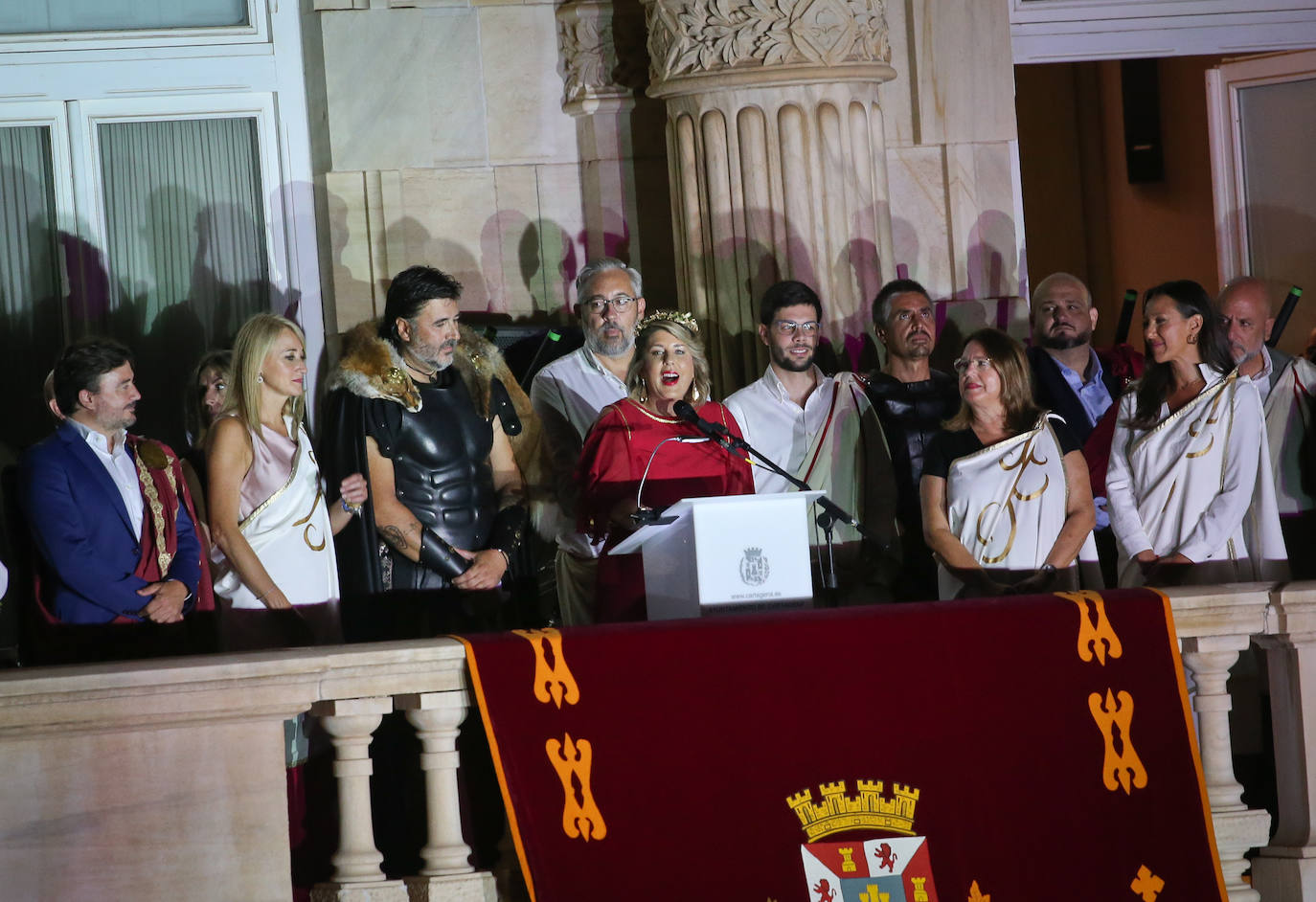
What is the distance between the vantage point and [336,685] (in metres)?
3.87

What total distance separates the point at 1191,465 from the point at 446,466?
83.0 inches

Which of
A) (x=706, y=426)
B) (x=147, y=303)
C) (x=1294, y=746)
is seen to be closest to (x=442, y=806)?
(x=706, y=426)

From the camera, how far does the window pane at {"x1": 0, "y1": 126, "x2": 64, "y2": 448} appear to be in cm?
718

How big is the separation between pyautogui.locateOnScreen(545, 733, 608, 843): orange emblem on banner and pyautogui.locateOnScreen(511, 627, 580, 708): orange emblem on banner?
8cm

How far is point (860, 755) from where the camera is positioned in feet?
13.5

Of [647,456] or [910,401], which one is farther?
[910,401]

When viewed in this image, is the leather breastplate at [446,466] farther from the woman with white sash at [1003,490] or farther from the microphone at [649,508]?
the woman with white sash at [1003,490]

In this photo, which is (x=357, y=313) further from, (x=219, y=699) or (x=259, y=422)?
(x=219, y=699)

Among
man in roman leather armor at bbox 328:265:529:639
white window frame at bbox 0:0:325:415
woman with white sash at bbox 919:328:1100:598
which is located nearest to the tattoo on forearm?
man in roman leather armor at bbox 328:265:529:639

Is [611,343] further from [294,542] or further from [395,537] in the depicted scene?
[294,542]

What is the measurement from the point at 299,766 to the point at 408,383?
1.18 meters

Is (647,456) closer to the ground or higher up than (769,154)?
closer to the ground

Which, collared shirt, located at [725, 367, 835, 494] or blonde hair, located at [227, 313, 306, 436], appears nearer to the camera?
blonde hair, located at [227, 313, 306, 436]

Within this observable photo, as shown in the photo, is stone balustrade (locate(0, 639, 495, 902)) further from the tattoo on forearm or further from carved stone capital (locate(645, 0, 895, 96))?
carved stone capital (locate(645, 0, 895, 96))
